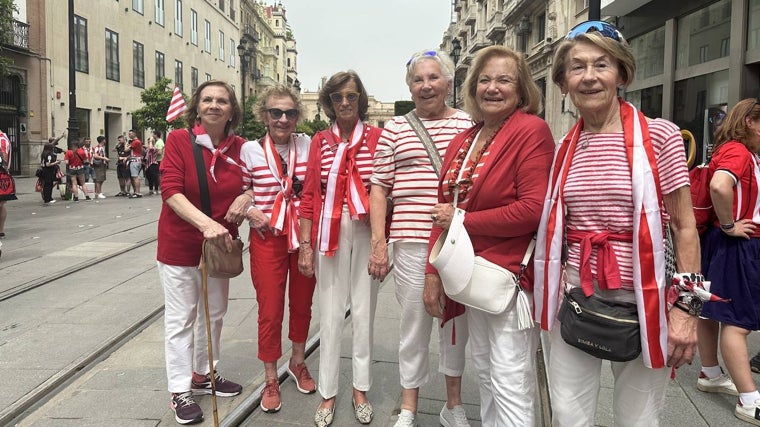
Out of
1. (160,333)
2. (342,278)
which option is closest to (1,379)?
(160,333)

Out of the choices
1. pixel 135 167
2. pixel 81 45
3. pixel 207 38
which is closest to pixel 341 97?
pixel 135 167

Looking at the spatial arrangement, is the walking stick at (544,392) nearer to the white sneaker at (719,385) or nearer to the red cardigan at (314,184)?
the white sneaker at (719,385)

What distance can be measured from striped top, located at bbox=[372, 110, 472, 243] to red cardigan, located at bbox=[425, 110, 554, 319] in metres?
0.52

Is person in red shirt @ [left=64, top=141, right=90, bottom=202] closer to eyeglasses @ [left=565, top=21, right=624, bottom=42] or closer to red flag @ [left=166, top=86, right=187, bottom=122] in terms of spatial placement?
red flag @ [left=166, top=86, right=187, bottom=122]

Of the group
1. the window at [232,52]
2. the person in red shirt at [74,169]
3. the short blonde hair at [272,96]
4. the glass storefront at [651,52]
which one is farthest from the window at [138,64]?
the short blonde hair at [272,96]

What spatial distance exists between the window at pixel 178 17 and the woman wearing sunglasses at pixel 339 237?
39595 millimetres

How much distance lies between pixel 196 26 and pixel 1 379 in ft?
143

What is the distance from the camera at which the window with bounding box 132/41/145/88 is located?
3228 centimetres

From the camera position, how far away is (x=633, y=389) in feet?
7.00

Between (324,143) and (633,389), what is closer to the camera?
(633,389)

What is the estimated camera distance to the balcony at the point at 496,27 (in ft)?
124

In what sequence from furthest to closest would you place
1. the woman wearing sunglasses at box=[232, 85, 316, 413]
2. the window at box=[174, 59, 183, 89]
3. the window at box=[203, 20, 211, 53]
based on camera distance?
the window at box=[203, 20, 211, 53] < the window at box=[174, 59, 183, 89] < the woman wearing sunglasses at box=[232, 85, 316, 413]

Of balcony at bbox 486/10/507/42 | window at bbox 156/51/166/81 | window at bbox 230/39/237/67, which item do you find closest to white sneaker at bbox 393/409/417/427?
window at bbox 156/51/166/81

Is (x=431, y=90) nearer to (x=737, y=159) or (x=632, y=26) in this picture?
(x=737, y=159)
